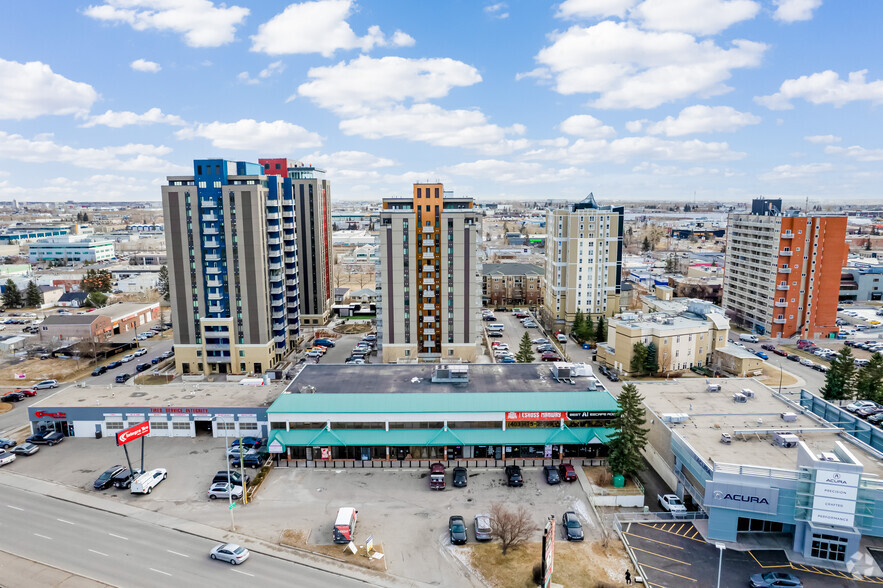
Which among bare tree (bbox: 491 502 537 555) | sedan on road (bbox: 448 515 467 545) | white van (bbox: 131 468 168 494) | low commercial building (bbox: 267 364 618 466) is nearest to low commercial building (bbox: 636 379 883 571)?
low commercial building (bbox: 267 364 618 466)

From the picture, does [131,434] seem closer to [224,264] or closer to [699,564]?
[224,264]

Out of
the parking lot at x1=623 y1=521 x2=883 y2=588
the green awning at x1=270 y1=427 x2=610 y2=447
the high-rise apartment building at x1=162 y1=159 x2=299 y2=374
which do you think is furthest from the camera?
the high-rise apartment building at x1=162 y1=159 x2=299 y2=374

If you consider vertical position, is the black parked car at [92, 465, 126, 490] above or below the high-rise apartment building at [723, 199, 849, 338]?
below

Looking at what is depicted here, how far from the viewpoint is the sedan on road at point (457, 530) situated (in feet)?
110

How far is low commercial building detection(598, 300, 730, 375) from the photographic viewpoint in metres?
67.2

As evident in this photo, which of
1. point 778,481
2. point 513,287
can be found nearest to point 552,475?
point 778,481

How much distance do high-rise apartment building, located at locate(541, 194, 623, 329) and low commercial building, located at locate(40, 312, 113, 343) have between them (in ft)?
222

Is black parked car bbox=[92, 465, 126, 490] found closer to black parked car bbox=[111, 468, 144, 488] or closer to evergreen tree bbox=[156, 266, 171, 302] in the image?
black parked car bbox=[111, 468, 144, 488]

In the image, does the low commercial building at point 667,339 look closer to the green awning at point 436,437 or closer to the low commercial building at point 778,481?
the low commercial building at point 778,481

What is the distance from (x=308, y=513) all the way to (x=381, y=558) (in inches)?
285

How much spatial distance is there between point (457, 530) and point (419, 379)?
18210 mm

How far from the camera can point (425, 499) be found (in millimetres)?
38688

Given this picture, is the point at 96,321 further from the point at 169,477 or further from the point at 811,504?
the point at 811,504

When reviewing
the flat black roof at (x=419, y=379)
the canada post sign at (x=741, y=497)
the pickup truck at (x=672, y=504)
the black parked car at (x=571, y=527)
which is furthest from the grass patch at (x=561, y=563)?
the flat black roof at (x=419, y=379)
